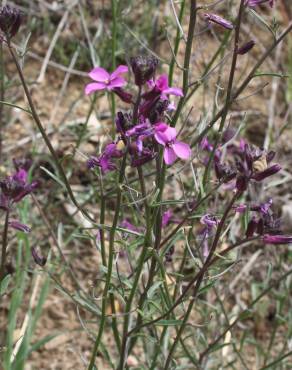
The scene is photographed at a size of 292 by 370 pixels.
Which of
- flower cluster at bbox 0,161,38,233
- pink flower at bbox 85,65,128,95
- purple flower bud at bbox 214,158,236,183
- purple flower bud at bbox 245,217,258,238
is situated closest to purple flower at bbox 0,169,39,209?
flower cluster at bbox 0,161,38,233

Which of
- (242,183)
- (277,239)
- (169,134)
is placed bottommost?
(277,239)

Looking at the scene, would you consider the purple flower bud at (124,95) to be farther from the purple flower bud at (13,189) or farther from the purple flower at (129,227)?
the purple flower at (129,227)

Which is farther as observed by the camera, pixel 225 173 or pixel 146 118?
pixel 225 173

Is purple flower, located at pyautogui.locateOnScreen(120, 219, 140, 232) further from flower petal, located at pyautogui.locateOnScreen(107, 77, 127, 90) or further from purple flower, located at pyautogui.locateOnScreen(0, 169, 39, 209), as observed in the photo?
flower petal, located at pyautogui.locateOnScreen(107, 77, 127, 90)

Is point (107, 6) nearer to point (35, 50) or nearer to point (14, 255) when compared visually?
point (35, 50)

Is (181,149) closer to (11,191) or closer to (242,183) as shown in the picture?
(242,183)

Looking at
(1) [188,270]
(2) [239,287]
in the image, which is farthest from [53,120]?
(2) [239,287]

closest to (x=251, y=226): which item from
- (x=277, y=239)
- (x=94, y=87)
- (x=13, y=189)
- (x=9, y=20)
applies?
(x=277, y=239)

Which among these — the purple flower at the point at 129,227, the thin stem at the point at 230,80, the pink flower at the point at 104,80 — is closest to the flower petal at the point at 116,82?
the pink flower at the point at 104,80
